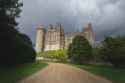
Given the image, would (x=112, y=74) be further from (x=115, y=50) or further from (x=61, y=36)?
(x=61, y=36)

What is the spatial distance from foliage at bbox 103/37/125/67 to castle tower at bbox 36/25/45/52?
10668 cm

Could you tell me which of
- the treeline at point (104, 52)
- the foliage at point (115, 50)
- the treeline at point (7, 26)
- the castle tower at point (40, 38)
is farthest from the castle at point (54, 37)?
the treeline at point (7, 26)

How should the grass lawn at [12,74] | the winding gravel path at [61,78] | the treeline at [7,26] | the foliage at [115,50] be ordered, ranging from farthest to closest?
the foliage at [115,50]
the treeline at [7,26]
the winding gravel path at [61,78]
the grass lawn at [12,74]

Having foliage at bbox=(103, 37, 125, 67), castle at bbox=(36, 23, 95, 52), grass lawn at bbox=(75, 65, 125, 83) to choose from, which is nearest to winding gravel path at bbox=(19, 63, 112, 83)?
grass lawn at bbox=(75, 65, 125, 83)

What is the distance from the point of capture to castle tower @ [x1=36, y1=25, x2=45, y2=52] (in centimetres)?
15752

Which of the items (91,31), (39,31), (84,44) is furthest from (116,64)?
(39,31)

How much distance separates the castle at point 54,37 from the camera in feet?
510

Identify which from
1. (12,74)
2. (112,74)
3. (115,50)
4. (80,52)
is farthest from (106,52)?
(12,74)

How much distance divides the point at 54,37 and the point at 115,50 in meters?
112

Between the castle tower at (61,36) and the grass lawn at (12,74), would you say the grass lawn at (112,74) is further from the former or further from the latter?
the castle tower at (61,36)

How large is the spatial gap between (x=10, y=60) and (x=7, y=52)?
260 centimetres

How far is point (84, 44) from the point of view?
6256cm

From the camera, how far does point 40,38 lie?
161 metres

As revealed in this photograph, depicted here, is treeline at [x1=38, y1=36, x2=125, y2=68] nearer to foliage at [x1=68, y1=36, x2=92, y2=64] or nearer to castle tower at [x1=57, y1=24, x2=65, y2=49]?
foliage at [x1=68, y1=36, x2=92, y2=64]
